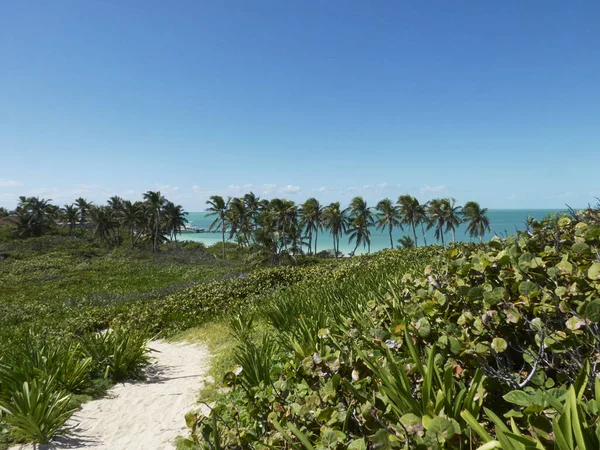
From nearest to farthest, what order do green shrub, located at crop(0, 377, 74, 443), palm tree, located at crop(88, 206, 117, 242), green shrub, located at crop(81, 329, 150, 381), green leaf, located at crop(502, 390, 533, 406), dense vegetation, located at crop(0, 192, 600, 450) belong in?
green leaf, located at crop(502, 390, 533, 406) < dense vegetation, located at crop(0, 192, 600, 450) < green shrub, located at crop(0, 377, 74, 443) < green shrub, located at crop(81, 329, 150, 381) < palm tree, located at crop(88, 206, 117, 242)

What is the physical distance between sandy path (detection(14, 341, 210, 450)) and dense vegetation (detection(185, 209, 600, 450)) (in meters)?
2.91

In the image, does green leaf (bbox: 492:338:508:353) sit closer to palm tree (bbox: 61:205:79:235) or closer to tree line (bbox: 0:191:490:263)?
tree line (bbox: 0:191:490:263)

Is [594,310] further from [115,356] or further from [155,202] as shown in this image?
[155,202]

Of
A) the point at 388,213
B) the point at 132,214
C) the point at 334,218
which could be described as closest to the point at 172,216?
the point at 132,214

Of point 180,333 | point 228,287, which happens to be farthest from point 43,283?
point 180,333

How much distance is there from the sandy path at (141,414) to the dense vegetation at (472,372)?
291 centimetres

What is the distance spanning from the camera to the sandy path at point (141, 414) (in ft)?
15.6

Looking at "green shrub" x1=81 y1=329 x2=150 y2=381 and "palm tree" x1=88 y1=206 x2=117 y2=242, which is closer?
"green shrub" x1=81 y1=329 x2=150 y2=381

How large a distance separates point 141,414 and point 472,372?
565cm

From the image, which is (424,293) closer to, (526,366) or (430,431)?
(526,366)

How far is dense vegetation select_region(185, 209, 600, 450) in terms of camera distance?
1478 mm

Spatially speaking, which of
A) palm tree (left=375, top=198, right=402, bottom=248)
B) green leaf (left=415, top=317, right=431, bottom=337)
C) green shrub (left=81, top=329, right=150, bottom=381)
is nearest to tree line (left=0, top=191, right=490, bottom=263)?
palm tree (left=375, top=198, right=402, bottom=248)

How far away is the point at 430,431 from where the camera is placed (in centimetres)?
148

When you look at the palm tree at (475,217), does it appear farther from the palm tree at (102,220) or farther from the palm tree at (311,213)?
the palm tree at (102,220)
